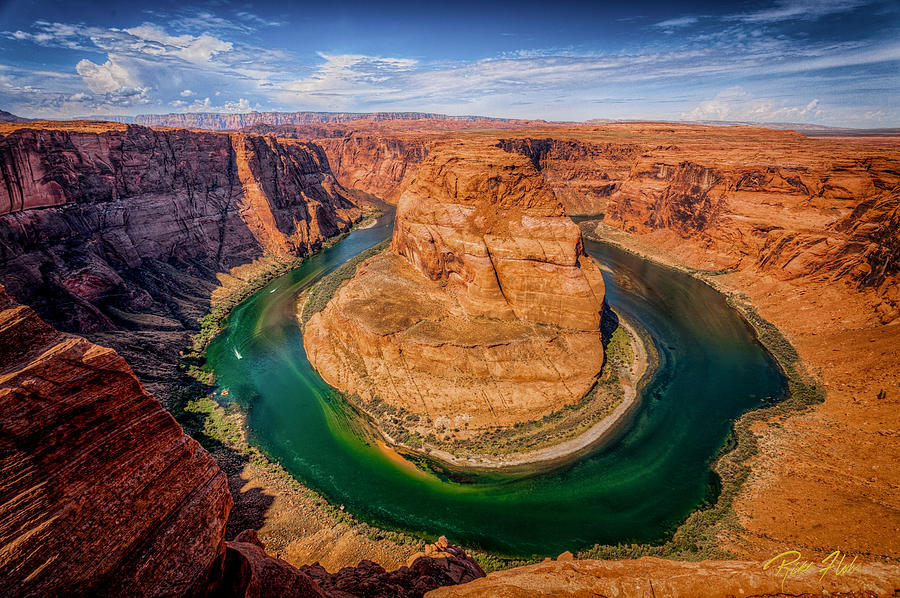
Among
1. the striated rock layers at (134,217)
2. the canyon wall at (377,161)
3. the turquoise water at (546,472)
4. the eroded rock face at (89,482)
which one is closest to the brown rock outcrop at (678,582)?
the eroded rock face at (89,482)

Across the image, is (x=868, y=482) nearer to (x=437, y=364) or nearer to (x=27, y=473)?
(x=437, y=364)

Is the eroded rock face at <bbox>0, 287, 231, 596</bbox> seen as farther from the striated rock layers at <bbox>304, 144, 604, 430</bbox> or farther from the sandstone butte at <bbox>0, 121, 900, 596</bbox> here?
the striated rock layers at <bbox>304, 144, 604, 430</bbox>

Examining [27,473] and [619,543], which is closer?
[27,473]

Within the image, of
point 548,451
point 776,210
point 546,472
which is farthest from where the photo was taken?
point 776,210

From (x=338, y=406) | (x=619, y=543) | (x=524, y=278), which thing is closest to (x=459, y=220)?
(x=524, y=278)

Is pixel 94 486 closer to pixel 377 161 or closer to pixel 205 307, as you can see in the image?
pixel 205 307

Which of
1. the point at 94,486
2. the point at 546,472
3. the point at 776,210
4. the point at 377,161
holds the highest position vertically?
the point at 377,161

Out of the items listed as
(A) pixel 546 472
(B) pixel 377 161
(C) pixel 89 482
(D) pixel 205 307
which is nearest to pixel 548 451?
(A) pixel 546 472
